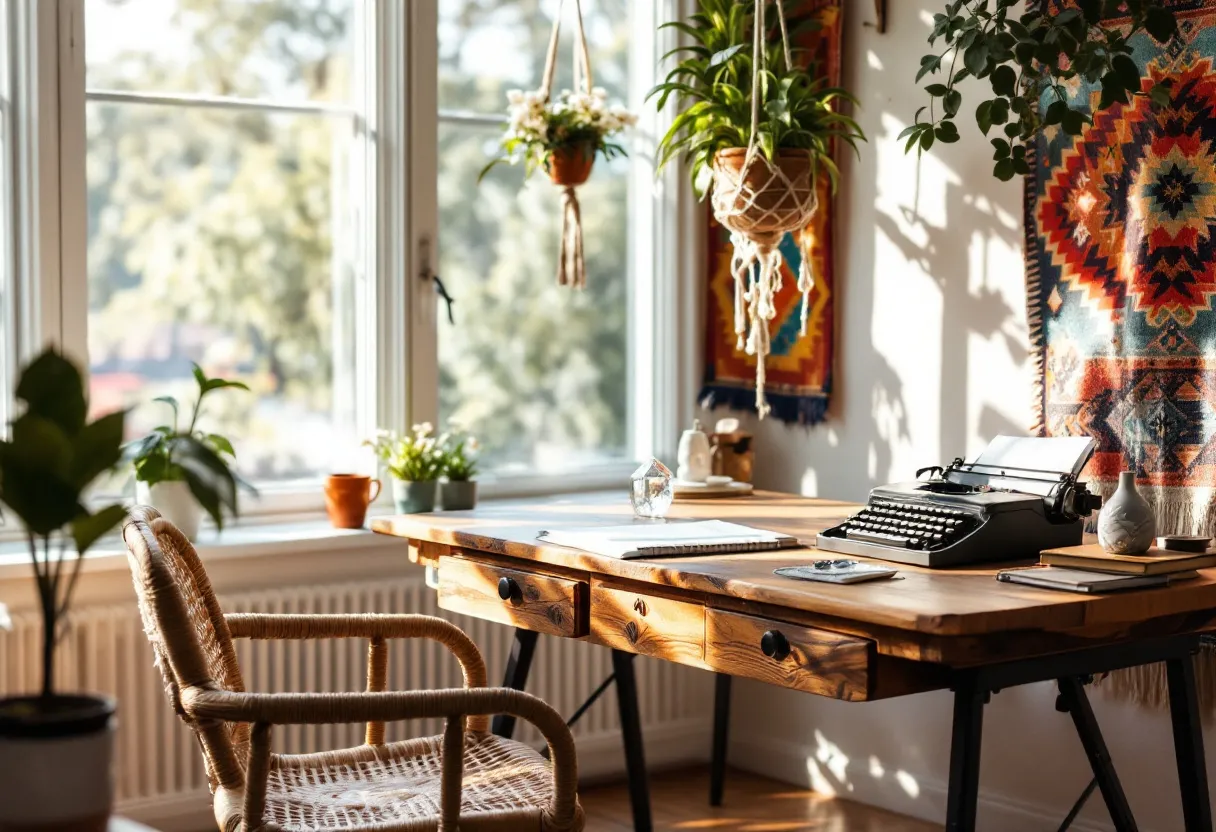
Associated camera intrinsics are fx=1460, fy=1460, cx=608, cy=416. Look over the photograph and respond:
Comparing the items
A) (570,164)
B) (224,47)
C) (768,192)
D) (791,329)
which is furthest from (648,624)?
(224,47)

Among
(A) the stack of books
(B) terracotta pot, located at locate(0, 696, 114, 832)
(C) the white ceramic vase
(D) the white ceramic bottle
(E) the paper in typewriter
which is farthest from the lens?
(D) the white ceramic bottle

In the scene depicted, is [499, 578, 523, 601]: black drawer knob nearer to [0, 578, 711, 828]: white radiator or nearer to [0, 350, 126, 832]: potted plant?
[0, 578, 711, 828]: white radiator

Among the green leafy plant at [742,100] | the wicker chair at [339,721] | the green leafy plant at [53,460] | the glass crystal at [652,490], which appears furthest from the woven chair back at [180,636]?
the green leafy plant at [742,100]

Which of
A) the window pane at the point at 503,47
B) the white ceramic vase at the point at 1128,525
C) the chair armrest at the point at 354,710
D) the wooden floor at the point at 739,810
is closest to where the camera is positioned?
the chair armrest at the point at 354,710

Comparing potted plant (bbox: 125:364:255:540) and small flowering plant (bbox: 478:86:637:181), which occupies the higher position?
small flowering plant (bbox: 478:86:637:181)

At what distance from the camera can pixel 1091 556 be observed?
7.91 ft

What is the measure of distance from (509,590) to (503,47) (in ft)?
5.52

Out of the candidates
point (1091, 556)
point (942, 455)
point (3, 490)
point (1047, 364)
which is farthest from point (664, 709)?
point (3, 490)

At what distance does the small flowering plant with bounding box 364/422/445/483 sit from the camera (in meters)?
3.54

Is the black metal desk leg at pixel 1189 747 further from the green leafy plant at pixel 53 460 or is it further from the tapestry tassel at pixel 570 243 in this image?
the green leafy plant at pixel 53 460

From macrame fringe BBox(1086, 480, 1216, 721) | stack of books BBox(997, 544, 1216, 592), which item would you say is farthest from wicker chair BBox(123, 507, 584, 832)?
macrame fringe BBox(1086, 480, 1216, 721)

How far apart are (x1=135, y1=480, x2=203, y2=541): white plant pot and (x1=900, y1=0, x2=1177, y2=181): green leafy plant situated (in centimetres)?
177

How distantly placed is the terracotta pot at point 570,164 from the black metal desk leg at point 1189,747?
1838 millimetres

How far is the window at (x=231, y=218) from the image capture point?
337 centimetres
